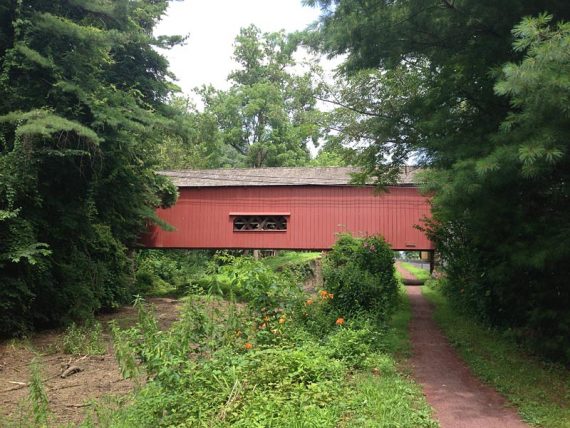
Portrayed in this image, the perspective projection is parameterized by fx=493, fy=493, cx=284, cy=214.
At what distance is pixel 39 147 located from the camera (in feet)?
35.8

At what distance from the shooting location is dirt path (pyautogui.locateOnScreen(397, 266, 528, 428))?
4.53m

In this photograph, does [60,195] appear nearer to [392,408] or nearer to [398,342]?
[398,342]

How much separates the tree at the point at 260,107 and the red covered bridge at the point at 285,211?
1520cm

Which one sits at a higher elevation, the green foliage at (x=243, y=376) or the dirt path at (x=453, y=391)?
the green foliage at (x=243, y=376)

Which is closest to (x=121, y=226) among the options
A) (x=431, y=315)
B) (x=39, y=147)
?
(x=39, y=147)

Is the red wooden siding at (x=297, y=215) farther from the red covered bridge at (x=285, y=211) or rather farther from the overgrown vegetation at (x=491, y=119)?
the overgrown vegetation at (x=491, y=119)

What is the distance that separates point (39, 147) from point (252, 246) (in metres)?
8.71

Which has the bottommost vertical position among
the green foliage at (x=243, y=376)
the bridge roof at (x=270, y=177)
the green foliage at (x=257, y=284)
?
the green foliage at (x=243, y=376)

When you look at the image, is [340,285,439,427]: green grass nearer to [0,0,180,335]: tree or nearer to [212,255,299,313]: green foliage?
[212,255,299,313]: green foliage

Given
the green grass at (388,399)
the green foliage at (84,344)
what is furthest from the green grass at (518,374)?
the green foliage at (84,344)

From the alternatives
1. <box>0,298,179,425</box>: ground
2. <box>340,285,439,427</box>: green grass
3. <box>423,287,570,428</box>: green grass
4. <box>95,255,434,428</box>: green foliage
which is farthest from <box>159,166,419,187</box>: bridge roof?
<box>95,255,434,428</box>: green foliage

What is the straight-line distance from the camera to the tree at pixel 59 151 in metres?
10.3

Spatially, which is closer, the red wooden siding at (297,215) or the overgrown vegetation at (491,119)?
the overgrown vegetation at (491,119)

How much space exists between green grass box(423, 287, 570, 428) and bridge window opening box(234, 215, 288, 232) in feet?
30.2
